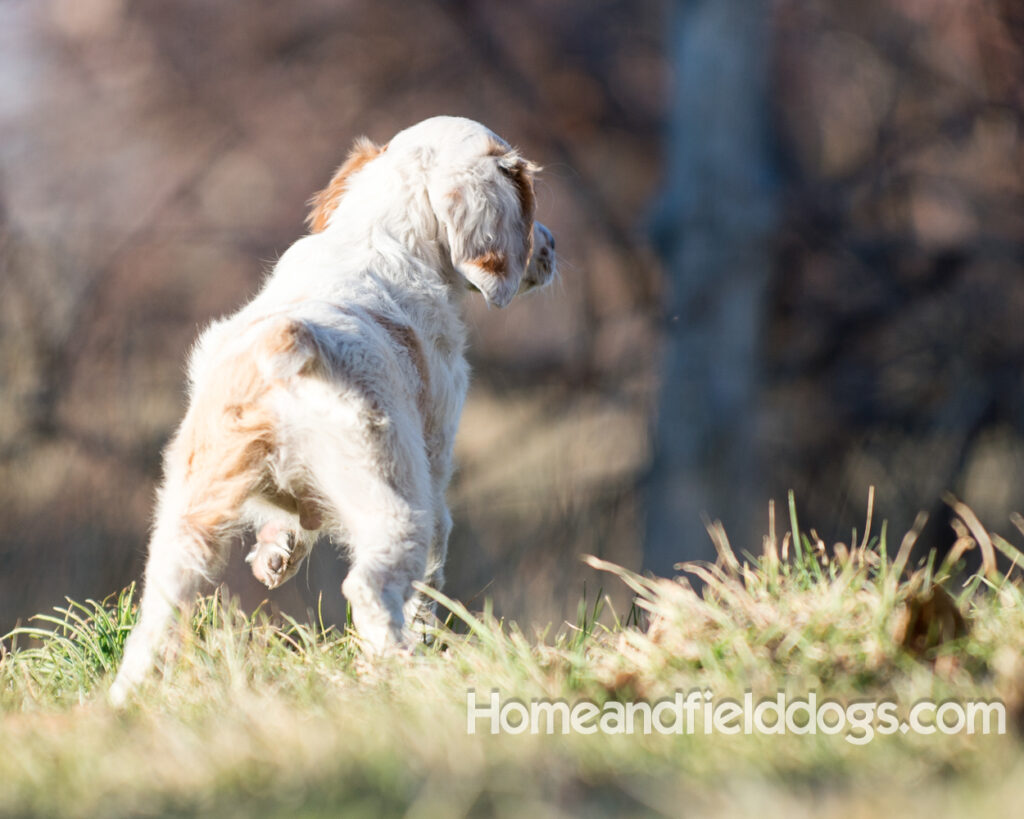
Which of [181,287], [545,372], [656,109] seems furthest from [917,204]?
[181,287]

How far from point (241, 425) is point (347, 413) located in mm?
240

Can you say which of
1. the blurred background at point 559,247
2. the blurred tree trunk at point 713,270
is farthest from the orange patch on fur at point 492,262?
the blurred background at point 559,247

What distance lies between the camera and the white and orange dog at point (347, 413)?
2.33 metres

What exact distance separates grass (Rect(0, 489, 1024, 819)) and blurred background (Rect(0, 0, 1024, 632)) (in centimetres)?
450

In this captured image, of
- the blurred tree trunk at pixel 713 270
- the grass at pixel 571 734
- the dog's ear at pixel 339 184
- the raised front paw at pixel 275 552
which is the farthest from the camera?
the blurred tree trunk at pixel 713 270

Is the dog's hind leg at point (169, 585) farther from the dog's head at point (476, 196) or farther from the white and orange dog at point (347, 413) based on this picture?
the dog's head at point (476, 196)

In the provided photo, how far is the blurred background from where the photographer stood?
274 inches

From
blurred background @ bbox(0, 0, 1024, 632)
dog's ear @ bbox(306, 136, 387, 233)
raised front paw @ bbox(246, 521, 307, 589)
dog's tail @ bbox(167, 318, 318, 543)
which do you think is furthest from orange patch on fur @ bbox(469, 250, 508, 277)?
blurred background @ bbox(0, 0, 1024, 632)

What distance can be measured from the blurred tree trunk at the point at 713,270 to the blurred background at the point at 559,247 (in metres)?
0.79

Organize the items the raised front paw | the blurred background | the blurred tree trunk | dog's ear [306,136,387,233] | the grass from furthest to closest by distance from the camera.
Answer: the blurred background, the blurred tree trunk, dog's ear [306,136,387,233], the raised front paw, the grass

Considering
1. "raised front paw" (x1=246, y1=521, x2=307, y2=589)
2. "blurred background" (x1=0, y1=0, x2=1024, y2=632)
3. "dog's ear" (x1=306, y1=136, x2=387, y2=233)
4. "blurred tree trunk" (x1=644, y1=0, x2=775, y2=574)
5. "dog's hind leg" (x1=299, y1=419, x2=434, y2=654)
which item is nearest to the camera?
"dog's hind leg" (x1=299, y1=419, x2=434, y2=654)

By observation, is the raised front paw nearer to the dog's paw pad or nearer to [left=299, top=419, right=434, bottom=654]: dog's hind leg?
→ the dog's paw pad

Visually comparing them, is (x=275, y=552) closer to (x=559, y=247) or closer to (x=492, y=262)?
(x=492, y=262)

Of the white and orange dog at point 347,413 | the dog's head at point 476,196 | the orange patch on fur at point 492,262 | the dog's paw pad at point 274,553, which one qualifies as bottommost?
the dog's paw pad at point 274,553
